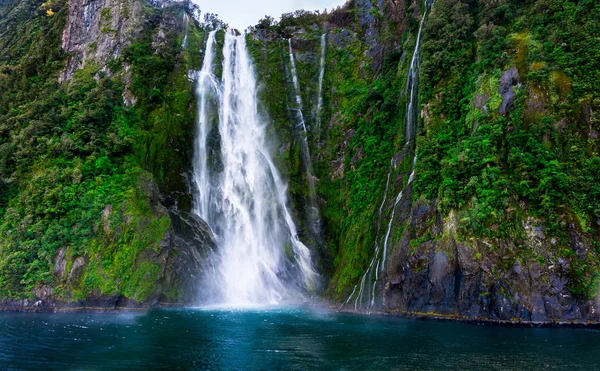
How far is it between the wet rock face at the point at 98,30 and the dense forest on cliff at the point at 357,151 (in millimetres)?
220

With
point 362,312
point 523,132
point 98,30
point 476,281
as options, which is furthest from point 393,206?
point 98,30

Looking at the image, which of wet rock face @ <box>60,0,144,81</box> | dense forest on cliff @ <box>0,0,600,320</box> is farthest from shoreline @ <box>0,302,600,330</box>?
wet rock face @ <box>60,0,144,81</box>

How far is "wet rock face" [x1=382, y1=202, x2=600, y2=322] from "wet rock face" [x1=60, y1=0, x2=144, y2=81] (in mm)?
33313

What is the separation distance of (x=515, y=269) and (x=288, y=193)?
19393 millimetres

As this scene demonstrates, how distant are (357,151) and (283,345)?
21.6 m

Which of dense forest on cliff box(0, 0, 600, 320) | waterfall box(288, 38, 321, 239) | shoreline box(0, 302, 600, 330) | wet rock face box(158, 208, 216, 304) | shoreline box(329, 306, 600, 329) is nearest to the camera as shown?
shoreline box(329, 306, 600, 329)

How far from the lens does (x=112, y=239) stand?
30344mm

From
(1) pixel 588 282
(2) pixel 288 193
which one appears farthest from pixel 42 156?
(1) pixel 588 282

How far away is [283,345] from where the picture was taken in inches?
683

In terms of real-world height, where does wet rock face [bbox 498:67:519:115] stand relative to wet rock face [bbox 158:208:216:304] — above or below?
above

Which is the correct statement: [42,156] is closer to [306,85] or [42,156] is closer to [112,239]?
[112,239]

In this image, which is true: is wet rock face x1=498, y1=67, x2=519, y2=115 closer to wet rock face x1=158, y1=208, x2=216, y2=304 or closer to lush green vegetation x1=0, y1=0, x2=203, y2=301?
wet rock face x1=158, y1=208, x2=216, y2=304

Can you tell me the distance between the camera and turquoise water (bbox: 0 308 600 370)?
46.9 ft

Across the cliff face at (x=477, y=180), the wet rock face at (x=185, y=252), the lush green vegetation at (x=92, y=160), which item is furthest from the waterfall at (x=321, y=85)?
the wet rock face at (x=185, y=252)
